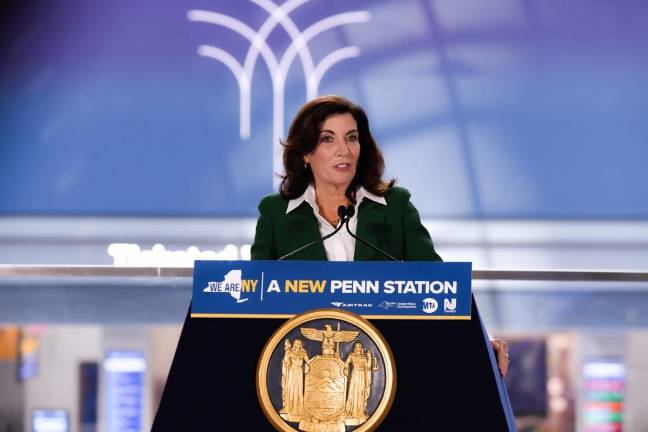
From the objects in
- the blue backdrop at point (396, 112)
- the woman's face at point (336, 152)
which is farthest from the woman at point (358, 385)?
the blue backdrop at point (396, 112)

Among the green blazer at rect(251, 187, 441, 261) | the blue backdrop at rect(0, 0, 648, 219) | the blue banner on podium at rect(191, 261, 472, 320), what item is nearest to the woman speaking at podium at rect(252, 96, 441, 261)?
the green blazer at rect(251, 187, 441, 261)

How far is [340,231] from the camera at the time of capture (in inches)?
78.4

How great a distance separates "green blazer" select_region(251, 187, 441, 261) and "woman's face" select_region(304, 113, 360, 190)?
0.22 feet

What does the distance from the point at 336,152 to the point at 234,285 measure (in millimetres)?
544

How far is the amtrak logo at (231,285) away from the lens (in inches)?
59.2

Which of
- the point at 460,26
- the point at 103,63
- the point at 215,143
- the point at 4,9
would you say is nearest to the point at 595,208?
the point at 460,26

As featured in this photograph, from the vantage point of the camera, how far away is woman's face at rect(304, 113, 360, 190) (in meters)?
1.97

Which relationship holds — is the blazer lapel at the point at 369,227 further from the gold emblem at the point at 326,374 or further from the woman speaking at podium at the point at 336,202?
the gold emblem at the point at 326,374

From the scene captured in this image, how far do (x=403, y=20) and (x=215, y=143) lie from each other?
94cm

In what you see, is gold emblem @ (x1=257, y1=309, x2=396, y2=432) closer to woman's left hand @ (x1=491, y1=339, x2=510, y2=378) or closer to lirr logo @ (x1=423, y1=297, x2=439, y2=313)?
lirr logo @ (x1=423, y1=297, x2=439, y2=313)

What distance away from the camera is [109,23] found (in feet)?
14.3

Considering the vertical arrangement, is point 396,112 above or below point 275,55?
below

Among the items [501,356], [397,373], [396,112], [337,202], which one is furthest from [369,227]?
[396,112]

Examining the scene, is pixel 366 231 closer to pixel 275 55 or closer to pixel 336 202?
pixel 336 202
